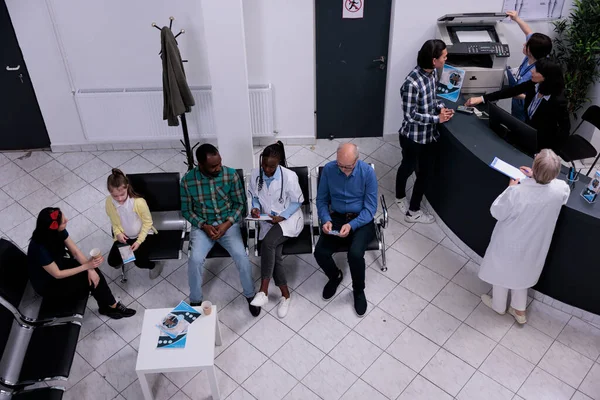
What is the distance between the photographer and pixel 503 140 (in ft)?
15.8

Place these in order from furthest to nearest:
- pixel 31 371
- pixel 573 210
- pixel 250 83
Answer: pixel 250 83
pixel 573 210
pixel 31 371

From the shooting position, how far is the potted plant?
556 cm

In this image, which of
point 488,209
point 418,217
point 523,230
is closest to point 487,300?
point 488,209

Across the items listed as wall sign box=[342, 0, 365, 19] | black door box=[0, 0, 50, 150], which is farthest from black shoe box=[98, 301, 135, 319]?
wall sign box=[342, 0, 365, 19]

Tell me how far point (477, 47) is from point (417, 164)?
1.23 meters

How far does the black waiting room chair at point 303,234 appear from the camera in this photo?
15.5 ft

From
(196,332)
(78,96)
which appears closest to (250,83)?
(78,96)

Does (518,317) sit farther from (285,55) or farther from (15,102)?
(15,102)

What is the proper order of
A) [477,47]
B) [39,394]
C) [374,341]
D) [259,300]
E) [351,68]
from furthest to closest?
[351,68] < [477,47] < [259,300] < [374,341] < [39,394]

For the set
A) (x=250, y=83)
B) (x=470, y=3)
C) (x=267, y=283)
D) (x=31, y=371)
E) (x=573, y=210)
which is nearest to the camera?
(x=31, y=371)

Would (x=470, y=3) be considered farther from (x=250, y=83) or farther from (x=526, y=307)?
(x=526, y=307)

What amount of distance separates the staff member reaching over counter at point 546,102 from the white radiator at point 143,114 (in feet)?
8.27

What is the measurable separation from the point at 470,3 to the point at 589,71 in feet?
4.58

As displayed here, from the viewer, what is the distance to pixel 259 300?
Answer: 4.63 metres
